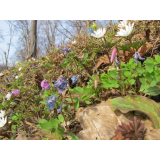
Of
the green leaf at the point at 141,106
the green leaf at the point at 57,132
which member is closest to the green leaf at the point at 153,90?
the green leaf at the point at 141,106

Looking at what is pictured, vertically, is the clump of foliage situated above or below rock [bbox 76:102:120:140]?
above

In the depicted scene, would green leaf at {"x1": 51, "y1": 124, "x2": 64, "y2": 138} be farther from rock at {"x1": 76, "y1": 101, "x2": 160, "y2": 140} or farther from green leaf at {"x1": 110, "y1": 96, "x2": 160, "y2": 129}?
green leaf at {"x1": 110, "y1": 96, "x2": 160, "y2": 129}

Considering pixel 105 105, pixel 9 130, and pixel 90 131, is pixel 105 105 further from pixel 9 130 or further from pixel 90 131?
pixel 9 130

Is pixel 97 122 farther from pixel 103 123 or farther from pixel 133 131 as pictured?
pixel 133 131

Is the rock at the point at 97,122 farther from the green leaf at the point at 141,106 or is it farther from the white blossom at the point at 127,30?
the white blossom at the point at 127,30

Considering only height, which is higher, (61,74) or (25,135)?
(61,74)

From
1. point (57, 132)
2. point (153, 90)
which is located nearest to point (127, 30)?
point (153, 90)

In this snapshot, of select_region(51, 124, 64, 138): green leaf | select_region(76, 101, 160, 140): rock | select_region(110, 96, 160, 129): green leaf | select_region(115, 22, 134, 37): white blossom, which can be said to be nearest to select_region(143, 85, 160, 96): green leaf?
select_region(110, 96, 160, 129): green leaf
